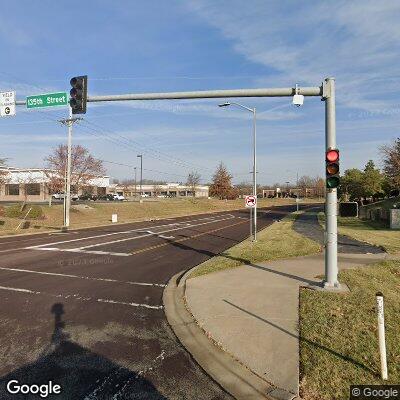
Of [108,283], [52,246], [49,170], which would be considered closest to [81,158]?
Answer: [49,170]

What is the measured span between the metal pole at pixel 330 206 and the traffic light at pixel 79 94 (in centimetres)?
720

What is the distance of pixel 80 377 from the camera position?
553 centimetres

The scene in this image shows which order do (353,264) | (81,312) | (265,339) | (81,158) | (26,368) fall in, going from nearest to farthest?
(26,368) < (265,339) < (81,312) < (353,264) < (81,158)

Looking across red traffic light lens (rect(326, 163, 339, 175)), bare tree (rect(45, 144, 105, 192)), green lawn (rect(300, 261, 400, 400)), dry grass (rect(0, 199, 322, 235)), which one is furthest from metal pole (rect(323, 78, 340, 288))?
bare tree (rect(45, 144, 105, 192))

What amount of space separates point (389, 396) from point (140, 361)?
351 cm

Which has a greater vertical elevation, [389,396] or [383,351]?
[383,351]

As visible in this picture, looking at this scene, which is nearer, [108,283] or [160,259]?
[108,283]

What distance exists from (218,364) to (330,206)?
5.71 meters

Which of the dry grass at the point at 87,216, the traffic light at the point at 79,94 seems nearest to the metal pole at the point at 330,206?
the traffic light at the point at 79,94

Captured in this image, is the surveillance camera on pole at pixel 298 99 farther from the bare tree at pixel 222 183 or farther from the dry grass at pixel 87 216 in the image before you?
the bare tree at pixel 222 183

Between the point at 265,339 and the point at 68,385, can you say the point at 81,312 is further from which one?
the point at 265,339

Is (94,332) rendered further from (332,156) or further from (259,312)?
(332,156)

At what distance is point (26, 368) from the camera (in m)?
5.76

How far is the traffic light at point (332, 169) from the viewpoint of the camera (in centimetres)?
979
